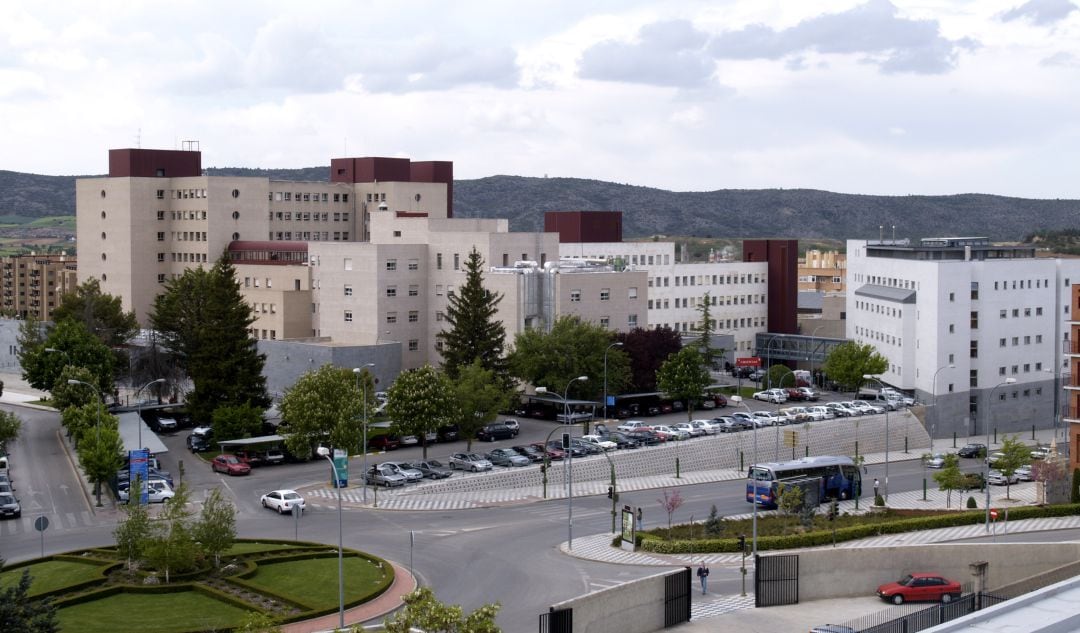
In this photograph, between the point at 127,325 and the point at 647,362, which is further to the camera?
the point at 127,325

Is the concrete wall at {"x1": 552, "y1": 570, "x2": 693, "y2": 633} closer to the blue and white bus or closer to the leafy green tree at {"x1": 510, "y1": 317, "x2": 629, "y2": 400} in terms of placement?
the blue and white bus

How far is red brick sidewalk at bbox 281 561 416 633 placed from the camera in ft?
134

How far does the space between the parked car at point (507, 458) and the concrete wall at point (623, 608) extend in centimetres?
3418

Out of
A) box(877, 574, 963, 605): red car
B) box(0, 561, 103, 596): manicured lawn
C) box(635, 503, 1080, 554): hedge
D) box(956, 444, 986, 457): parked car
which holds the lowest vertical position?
box(956, 444, 986, 457): parked car

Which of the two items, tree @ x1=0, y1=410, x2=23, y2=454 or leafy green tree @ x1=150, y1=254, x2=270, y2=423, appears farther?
leafy green tree @ x1=150, y1=254, x2=270, y2=423

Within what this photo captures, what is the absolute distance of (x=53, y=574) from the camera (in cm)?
4662

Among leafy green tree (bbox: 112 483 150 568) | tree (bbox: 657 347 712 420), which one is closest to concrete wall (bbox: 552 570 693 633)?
leafy green tree (bbox: 112 483 150 568)

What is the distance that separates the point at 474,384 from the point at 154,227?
5569 cm

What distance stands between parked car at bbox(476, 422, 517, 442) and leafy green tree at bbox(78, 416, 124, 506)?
904 inches

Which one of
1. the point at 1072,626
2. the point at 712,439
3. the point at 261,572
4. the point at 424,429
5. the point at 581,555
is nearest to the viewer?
the point at 1072,626

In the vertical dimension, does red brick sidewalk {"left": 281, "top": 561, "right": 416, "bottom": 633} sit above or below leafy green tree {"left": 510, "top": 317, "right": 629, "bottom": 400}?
below

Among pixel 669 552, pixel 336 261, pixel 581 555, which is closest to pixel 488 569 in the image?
pixel 581 555

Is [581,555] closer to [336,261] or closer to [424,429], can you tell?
[424,429]

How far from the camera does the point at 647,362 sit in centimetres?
8994
